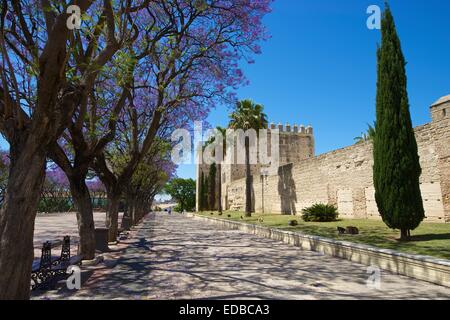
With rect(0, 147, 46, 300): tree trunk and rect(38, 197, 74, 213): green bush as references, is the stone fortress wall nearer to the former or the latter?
rect(0, 147, 46, 300): tree trunk

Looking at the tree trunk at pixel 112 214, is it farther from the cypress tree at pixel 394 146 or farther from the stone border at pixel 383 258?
the cypress tree at pixel 394 146

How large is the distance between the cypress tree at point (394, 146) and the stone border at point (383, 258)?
7.49ft

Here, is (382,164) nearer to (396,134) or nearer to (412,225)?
(396,134)

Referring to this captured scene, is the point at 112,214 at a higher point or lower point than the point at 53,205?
lower

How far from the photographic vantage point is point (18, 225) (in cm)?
474

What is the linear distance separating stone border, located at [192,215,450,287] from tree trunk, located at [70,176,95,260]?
7.62 metres

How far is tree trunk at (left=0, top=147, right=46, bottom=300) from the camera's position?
461cm

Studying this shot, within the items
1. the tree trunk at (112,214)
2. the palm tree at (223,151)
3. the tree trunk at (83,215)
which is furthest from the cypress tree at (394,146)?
the palm tree at (223,151)

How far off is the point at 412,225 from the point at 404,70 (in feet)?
17.9

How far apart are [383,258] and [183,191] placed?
81.8 metres

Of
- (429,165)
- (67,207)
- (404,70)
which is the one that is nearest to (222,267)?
(404,70)

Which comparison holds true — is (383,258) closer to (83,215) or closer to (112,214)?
(83,215)

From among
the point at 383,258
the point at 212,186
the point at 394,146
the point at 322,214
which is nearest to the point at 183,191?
the point at 212,186

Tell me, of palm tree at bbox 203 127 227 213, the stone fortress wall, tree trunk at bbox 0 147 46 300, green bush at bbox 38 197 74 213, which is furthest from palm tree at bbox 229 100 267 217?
green bush at bbox 38 197 74 213
